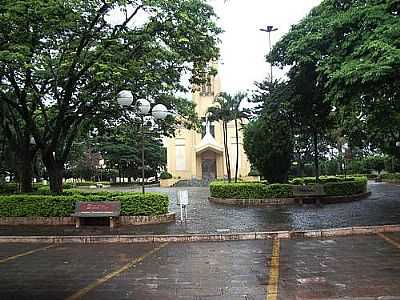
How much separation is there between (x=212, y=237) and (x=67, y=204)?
552cm

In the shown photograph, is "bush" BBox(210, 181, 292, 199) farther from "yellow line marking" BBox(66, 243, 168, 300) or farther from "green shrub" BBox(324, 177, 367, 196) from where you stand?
"yellow line marking" BBox(66, 243, 168, 300)

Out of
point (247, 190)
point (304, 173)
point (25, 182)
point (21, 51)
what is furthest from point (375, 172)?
point (21, 51)

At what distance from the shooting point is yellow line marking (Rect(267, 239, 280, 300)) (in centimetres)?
557

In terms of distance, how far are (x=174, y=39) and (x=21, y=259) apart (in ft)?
25.6

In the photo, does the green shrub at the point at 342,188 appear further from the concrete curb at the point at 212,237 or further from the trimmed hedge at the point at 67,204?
the trimmed hedge at the point at 67,204

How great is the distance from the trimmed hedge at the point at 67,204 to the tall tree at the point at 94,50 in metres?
2.18

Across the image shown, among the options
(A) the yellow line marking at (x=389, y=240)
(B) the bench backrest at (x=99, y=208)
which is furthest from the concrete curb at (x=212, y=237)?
(B) the bench backrest at (x=99, y=208)

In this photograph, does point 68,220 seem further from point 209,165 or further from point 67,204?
point 209,165

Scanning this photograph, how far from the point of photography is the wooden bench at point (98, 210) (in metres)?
13.0

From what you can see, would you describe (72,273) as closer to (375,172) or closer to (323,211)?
(323,211)

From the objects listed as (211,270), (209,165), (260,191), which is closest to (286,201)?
(260,191)

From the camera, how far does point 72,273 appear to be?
721cm

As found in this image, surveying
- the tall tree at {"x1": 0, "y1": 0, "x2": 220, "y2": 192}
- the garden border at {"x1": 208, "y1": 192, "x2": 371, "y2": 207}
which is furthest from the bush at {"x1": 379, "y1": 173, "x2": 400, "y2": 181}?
the tall tree at {"x1": 0, "y1": 0, "x2": 220, "y2": 192}

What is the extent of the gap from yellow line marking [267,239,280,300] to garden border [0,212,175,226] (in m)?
5.21
